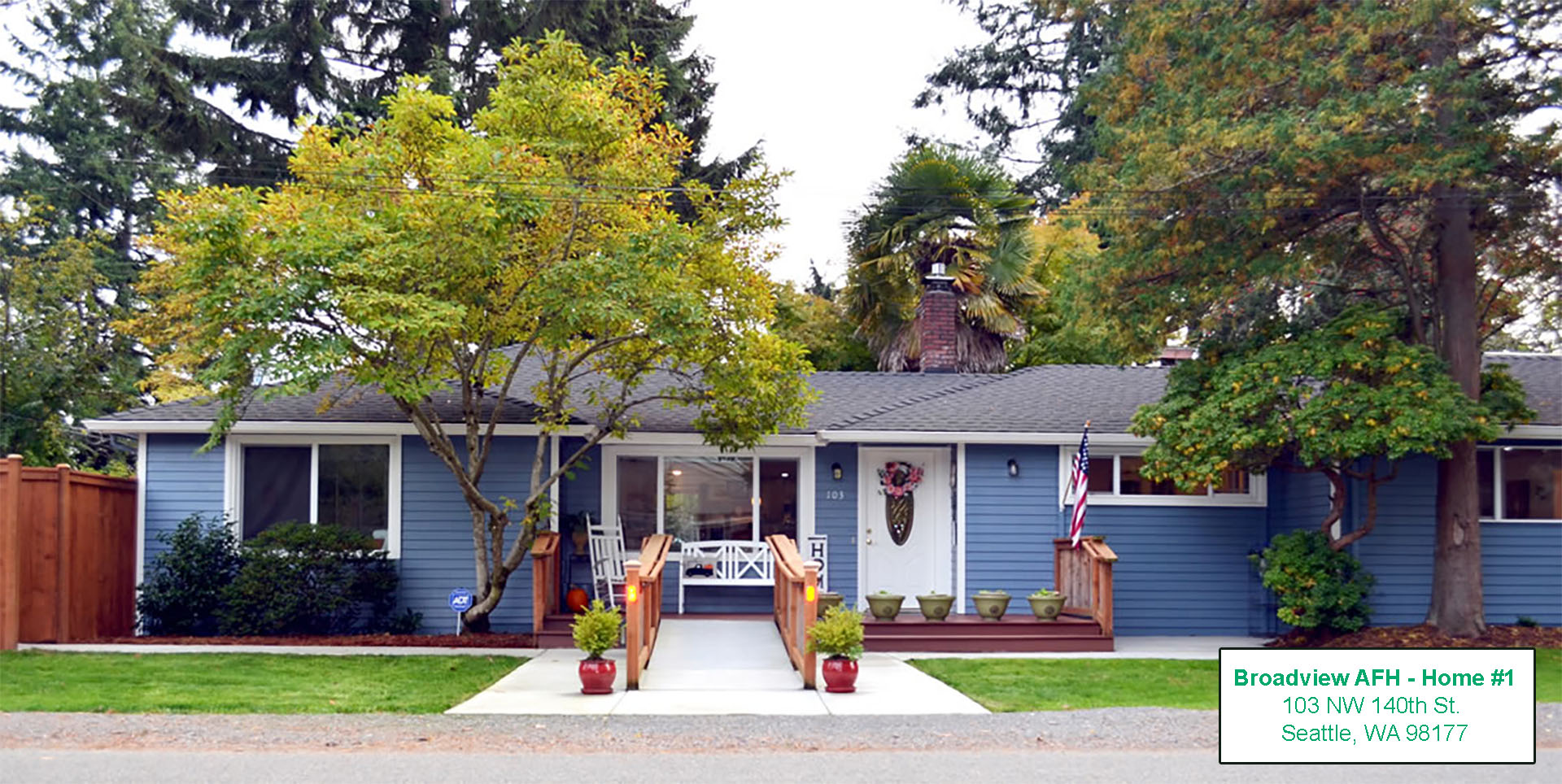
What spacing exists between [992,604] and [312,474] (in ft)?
26.9

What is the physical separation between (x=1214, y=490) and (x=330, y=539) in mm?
10627

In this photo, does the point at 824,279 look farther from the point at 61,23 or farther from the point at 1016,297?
the point at 61,23

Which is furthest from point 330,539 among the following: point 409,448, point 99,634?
point 99,634

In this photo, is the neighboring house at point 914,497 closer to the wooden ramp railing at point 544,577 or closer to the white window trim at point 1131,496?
the white window trim at point 1131,496

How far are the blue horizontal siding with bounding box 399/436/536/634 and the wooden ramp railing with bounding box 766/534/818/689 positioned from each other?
11.0ft

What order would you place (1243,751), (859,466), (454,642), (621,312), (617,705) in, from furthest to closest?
(859,466), (454,642), (621,312), (617,705), (1243,751)

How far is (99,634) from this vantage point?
16531 mm

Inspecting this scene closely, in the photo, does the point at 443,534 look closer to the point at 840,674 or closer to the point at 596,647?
the point at 596,647

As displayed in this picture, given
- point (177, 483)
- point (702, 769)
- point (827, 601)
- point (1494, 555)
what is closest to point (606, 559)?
point (827, 601)

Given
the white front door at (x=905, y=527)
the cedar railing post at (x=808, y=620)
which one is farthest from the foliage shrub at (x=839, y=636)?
the white front door at (x=905, y=527)

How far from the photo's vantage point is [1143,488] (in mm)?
18203

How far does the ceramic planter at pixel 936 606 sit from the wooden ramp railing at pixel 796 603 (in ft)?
5.57

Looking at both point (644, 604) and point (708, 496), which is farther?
point (708, 496)

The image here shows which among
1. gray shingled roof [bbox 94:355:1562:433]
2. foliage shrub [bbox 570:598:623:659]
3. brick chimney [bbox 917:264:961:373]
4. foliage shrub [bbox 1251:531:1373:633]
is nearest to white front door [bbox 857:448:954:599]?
gray shingled roof [bbox 94:355:1562:433]
